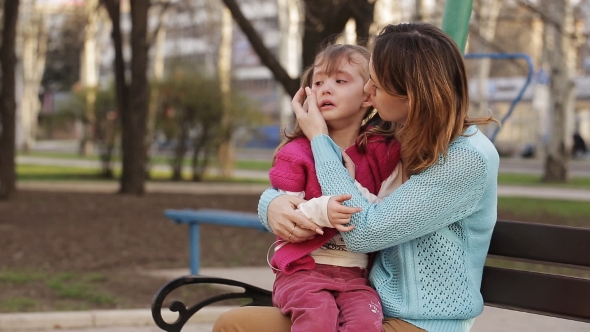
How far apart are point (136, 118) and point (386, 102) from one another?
45.4 feet

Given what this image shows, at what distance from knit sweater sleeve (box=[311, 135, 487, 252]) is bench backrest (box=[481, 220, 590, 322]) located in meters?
0.54

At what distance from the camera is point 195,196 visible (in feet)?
55.1

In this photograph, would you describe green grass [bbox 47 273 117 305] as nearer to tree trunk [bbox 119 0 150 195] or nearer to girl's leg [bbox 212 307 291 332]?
girl's leg [bbox 212 307 291 332]

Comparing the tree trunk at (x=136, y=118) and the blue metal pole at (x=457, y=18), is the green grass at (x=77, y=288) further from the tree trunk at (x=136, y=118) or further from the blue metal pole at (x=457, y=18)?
the tree trunk at (x=136, y=118)

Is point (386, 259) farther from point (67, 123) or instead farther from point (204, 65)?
point (67, 123)

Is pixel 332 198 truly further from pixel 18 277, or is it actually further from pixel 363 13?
pixel 363 13

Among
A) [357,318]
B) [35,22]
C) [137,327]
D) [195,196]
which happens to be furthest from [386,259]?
[35,22]

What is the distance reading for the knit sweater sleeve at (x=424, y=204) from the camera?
272 cm

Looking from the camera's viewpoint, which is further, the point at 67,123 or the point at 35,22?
the point at 35,22

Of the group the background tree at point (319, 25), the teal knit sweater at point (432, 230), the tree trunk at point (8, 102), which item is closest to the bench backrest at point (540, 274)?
the teal knit sweater at point (432, 230)

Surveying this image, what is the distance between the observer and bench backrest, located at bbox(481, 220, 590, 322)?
311cm

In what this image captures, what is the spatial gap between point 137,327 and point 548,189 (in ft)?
51.9

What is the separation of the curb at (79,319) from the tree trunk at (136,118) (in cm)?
1041

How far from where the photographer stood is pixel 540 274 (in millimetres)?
3250
